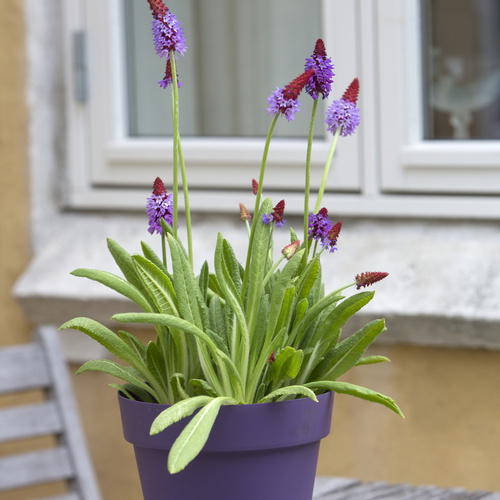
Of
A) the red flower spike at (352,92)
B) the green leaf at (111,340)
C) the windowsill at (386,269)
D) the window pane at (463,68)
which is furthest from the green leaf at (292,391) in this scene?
the window pane at (463,68)

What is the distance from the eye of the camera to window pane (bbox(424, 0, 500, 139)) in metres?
1.51

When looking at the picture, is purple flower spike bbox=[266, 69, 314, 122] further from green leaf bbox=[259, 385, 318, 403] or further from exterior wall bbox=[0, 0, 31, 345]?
exterior wall bbox=[0, 0, 31, 345]

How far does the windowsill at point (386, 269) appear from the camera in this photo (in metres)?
1.33

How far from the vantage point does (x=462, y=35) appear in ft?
5.06

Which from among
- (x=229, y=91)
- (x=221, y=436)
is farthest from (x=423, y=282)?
(x=221, y=436)

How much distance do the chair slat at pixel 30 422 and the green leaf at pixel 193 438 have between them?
88 centimetres

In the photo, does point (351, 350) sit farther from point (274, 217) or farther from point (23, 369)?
point (23, 369)

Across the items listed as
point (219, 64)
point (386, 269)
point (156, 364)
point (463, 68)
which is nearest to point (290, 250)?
point (156, 364)

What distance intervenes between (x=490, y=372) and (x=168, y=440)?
906 millimetres

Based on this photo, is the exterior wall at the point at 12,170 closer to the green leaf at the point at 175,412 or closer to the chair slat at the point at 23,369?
the chair slat at the point at 23,369

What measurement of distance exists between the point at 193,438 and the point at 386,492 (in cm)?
48

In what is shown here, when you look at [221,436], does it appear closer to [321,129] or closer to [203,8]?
[321,129]

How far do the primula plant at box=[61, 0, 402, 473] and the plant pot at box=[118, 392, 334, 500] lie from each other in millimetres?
17

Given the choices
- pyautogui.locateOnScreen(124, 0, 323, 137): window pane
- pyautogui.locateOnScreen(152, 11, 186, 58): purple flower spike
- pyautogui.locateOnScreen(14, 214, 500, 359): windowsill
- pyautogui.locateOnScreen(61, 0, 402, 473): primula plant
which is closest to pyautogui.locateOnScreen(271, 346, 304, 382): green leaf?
pyautogui.locateOnScreen(61, 0, 402, 473): primula plant
